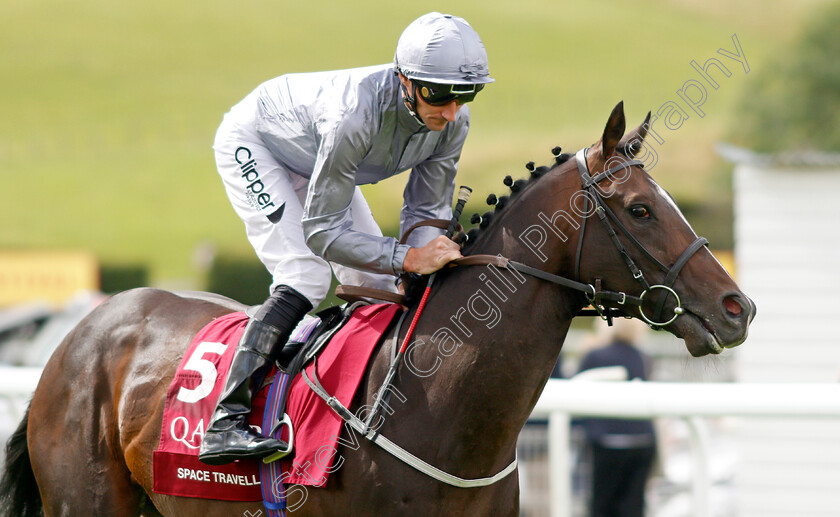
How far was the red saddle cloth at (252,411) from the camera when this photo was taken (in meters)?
2.93

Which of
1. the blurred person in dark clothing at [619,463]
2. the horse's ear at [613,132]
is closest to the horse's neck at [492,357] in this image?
the horse's ear at [613,132]

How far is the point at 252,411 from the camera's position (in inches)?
121

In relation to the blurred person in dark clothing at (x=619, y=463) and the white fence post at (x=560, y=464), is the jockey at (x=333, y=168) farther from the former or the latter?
the blurred person in dark clothing at (x=619, y=463)

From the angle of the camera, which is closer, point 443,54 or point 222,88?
point 443,54

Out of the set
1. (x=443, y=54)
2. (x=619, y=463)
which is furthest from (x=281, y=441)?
(x=619, y=463)

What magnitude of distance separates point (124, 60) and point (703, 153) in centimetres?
3205

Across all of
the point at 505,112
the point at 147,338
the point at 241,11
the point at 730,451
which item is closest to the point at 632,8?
the point at 505,112

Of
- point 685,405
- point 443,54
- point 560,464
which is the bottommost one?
point 560,464

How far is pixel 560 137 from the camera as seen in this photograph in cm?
3959

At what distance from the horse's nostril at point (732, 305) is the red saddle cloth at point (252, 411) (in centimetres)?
108

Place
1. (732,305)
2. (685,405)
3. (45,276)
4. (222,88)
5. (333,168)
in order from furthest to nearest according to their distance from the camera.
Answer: (222,88)
(45,276)
(685,405)
(333,168)
(732,305)

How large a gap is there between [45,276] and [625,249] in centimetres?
2158

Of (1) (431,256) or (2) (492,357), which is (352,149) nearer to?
(1) (431,256)

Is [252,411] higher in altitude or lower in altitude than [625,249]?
lower
